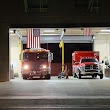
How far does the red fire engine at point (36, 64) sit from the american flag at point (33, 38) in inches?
135

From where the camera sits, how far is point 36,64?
32.2m

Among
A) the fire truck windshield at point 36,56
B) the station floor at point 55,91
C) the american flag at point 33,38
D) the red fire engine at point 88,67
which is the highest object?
the american flag at point 33,38

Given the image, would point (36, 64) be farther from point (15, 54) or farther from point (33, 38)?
point (15, 54)

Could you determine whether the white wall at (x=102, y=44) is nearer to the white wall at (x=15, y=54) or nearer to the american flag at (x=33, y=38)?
the white wall at (x=15, y=54)

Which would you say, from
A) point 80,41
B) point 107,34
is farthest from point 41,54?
point 107,34

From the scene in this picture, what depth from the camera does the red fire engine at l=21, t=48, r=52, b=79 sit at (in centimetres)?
3222

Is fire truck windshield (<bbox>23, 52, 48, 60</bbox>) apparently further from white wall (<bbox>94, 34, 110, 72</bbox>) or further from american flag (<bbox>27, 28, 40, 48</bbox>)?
white wall (<bbox>94, 34, 110, 72</bbox>)

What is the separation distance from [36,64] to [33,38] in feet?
16.7

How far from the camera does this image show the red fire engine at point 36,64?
32.2 metres

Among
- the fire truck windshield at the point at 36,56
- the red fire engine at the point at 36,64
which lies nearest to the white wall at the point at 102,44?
the red fire engine at the point at 36,64

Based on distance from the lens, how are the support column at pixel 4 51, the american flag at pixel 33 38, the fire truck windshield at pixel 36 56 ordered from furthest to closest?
the american flag at pixel 33 38
the fire truck windshield at pixel 36 56
the support column at pixel 4 51

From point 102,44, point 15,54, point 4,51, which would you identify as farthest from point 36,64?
point 102,44
